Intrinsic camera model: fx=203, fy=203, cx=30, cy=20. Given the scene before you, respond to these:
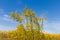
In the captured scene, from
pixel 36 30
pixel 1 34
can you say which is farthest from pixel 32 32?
pixel 1 34

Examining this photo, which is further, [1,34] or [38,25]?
[1,34]

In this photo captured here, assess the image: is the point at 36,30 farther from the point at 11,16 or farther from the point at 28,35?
the point at 11,16

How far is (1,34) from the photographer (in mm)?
20031

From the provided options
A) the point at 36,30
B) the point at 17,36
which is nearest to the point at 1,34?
the point at 17,36

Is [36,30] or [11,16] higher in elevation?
[11,16]

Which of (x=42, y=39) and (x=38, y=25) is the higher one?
(x=38, y=25)

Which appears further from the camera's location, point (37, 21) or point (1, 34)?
point (1, 34)

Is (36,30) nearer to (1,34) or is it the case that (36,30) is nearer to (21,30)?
(21,30)

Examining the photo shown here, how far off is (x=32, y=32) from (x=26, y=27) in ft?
1.96

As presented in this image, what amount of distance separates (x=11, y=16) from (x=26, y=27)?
141cm

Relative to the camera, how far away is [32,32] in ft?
50.9

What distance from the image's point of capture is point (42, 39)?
16.2 meters

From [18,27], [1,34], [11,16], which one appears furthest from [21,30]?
[1,34]

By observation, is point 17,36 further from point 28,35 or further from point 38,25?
point 38,25
